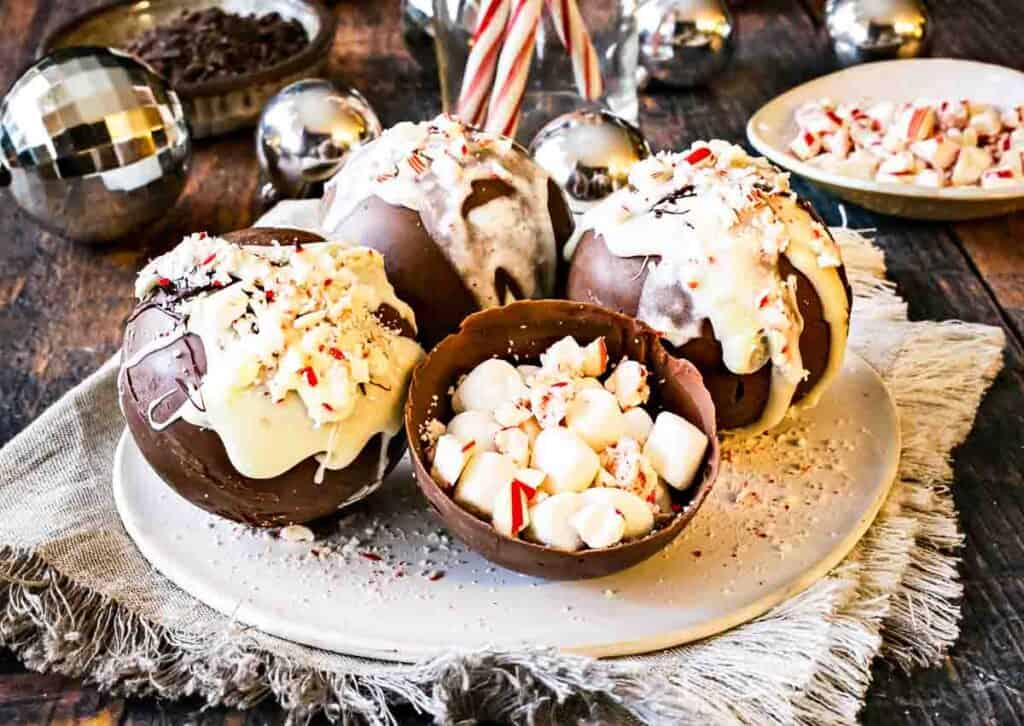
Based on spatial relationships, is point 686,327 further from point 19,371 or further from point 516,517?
point 19,371

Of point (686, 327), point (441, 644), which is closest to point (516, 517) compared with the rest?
point (441, 644)

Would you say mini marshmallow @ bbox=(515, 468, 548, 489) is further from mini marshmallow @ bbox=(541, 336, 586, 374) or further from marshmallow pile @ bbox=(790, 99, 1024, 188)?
marshmallow pile @ bbox=(790, 99, 1024, 188)

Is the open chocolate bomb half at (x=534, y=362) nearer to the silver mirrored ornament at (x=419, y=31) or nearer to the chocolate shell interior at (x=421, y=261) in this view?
the chocolate shell interior at (x=421, y=261)

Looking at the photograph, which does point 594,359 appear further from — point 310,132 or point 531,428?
point 310,132

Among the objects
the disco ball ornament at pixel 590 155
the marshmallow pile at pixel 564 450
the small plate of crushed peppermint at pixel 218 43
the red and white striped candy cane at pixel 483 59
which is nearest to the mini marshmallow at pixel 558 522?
the marshmallow pile at pixel 564 450

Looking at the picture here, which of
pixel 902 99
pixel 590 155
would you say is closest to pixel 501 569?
pixel 590 155

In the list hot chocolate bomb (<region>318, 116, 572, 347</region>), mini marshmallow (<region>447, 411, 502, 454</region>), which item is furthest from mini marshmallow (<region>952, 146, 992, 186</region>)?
mini marshmallow (<region>447, 411, 502, 454</region>)
